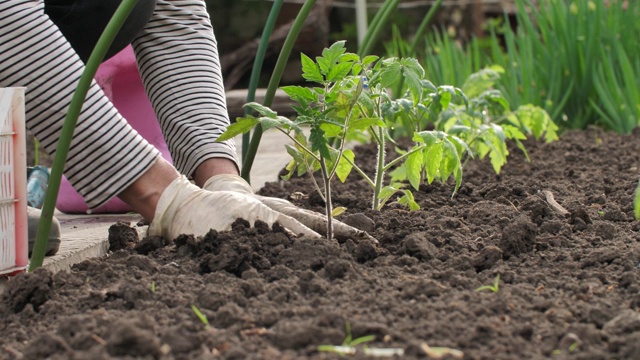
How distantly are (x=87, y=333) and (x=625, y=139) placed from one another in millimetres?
2808

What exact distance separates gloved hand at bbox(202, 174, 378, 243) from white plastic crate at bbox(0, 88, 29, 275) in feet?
1.33

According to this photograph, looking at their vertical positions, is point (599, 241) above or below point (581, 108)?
above

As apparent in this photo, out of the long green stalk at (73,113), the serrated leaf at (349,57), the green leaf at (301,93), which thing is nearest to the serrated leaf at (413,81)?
the serrated leaf at (349,57)

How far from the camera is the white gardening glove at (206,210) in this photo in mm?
1801

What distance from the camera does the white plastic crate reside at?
5.30ft

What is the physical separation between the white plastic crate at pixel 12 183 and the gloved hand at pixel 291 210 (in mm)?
404

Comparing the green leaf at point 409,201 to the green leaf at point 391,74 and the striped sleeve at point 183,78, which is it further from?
the striped sleeve at point 183,78

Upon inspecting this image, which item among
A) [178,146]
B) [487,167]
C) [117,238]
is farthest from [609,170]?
[117,238]

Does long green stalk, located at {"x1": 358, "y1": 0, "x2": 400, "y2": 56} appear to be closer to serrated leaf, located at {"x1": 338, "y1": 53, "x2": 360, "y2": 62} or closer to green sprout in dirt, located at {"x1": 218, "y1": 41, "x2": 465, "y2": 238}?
green sprout in dirt, located at {"x1": 218, "y1": 41, "x2": 465, "y2": 238}

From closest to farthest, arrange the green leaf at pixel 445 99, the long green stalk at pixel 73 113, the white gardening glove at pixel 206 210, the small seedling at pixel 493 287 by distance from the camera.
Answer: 1. the small seedling at pixel 493 287
2. the long green stalk at pixel 73 113
3. the white gardening glove at pixel 206 210
4. the green leaf at pixel 445 99

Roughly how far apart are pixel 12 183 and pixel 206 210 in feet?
1.22

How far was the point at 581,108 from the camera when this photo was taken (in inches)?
160

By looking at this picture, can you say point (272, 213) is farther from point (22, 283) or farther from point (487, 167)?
point (487, 167)

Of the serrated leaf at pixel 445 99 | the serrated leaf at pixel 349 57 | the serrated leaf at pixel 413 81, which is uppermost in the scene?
the serrated leaf at pixel 349 57
